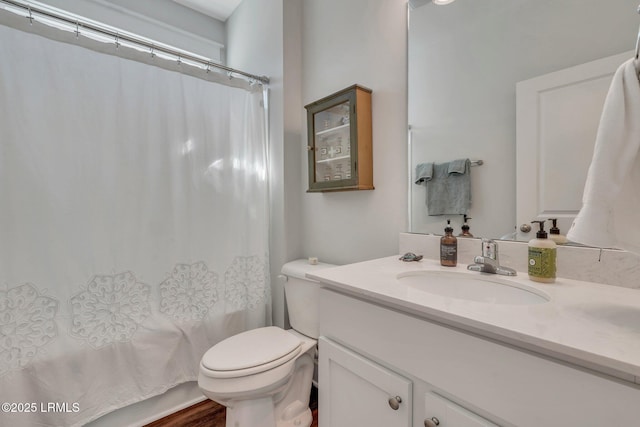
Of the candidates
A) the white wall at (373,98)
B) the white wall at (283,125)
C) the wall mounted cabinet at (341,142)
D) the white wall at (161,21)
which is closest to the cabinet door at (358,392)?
the white wall at (373,98)

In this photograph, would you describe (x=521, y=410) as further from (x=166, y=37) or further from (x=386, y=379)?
(x=166, y=37)

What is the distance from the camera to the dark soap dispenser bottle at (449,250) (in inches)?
39.6

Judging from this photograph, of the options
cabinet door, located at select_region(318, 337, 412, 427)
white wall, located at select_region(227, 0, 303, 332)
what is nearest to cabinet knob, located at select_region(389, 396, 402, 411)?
cabinet door, located at select_region(318, 337, 412, 427)

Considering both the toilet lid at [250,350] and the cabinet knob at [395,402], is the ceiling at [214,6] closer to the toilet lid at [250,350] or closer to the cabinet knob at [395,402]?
the toilet lid at [250,350]

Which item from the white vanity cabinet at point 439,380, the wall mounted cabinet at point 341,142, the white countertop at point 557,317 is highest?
the wall mounted cabinet at point 341,142

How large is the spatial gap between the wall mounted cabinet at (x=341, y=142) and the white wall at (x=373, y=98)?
0.06 metres

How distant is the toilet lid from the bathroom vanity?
12.7 inches

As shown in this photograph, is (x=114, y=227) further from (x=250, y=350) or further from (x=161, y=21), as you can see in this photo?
(x=161, y=21)

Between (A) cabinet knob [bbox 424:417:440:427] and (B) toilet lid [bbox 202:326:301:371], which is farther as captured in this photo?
(B) toilet lid [bbox 202:326:301:371]

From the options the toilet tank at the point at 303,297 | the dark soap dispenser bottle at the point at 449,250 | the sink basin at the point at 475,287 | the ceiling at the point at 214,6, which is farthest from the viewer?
the ceiling at the point at 214,6

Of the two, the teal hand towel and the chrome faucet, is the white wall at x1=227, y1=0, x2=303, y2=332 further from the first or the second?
the chrome faucet

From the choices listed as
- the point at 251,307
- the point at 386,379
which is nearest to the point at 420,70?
the point at 386,379

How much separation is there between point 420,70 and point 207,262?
4.78 feet

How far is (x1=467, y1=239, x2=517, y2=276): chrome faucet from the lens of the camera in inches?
35.1
